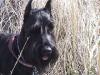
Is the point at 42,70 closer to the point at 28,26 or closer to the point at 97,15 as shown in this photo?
the point at 28,26

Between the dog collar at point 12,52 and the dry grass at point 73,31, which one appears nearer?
the dog collar at point 12,52

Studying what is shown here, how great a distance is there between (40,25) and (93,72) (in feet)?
3.03

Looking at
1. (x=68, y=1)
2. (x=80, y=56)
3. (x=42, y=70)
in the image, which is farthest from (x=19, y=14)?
(x=42, y=70)

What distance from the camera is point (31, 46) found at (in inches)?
138

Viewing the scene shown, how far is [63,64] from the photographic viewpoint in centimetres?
450

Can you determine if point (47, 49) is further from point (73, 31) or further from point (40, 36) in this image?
point (73, 31)

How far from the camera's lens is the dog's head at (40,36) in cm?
341

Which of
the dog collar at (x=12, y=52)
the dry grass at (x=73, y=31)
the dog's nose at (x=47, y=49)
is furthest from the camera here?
the dry grass at (x=73, y=31)

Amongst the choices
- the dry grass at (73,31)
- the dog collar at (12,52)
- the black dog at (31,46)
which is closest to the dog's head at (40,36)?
the black dog at (31,46)

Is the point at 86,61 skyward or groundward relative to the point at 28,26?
groundward

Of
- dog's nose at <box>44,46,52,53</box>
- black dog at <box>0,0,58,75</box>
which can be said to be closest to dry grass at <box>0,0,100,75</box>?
black dog at <box>0,0,58,75</box>

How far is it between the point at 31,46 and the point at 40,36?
0.45 feet

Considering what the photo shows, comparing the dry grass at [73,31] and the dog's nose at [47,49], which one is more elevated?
the dog's nose at [47,49]

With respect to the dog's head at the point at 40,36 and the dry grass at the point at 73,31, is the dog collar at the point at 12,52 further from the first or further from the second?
the dry grass at the point at 73,31
